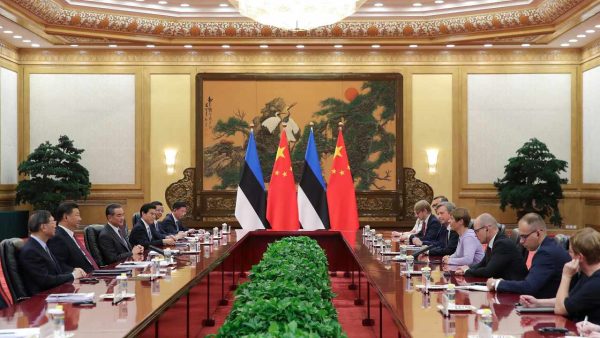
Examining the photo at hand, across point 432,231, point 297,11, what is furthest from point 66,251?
point 432,231

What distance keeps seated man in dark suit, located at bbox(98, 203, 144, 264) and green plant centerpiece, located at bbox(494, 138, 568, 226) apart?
7985 millimetres

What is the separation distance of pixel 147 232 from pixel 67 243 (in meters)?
2.42

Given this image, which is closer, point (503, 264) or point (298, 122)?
point (503, 264)

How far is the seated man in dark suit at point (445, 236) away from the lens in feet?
25.0

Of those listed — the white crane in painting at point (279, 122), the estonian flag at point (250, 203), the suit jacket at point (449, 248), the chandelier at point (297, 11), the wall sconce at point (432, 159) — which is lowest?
the suit jacket at point (449, 248)

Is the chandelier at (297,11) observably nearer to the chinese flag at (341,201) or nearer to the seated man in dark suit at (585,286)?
the chinese flag at (341,201)

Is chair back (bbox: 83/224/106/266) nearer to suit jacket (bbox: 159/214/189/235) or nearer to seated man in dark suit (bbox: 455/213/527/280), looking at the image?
suit jacket (bbox: 159/214/189/235)

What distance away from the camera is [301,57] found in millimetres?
14828

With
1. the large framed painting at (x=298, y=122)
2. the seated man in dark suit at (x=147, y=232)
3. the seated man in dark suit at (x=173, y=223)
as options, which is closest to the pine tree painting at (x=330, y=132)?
the large framed painting at (x=298, y=122)

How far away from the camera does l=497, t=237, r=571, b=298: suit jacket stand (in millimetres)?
4719

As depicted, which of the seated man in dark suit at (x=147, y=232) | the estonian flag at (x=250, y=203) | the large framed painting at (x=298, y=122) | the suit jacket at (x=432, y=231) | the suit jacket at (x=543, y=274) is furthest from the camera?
the large framed painting at (x=298, y=122)

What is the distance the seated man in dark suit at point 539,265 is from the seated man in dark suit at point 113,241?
3.82 meters

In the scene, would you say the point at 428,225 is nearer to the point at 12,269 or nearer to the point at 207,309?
the point at 207,309

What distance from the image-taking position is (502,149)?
14805 mm
